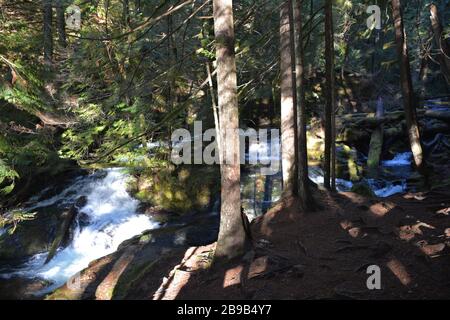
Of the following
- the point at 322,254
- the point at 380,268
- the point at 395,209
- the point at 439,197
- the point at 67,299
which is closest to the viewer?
the point at 380,268

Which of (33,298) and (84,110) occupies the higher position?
(84,110)

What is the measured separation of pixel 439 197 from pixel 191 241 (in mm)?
8121

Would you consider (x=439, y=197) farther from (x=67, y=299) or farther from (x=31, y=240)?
(x=31, y=240)

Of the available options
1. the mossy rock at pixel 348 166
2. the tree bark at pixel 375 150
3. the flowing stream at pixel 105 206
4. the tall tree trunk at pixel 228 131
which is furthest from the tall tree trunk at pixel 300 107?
the tree bark at pixel 375 150

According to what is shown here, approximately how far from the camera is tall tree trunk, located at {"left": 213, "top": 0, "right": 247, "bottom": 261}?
25.7 feet

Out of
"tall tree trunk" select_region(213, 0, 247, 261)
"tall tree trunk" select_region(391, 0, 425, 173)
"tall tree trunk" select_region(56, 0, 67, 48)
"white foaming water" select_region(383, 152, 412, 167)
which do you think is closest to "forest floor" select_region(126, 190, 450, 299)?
"tall tree trunk" select_region(213, 0, 247, 261)

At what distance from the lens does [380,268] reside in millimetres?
6750

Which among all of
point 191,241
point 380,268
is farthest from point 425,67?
point 380,268

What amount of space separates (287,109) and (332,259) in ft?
16.2

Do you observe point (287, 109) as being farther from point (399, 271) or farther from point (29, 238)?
point (29, 238)

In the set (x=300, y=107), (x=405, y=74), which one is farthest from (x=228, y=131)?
(x=405, y=74)

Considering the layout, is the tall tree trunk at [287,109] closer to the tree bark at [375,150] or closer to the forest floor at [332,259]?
the forest floor at [332,259]

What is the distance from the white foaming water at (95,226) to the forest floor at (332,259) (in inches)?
215

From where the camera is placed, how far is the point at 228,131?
7965 millimetres
